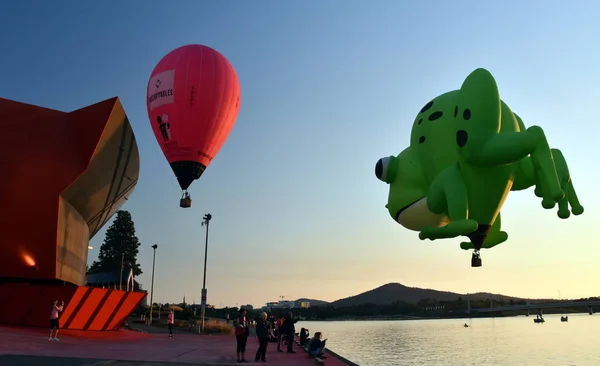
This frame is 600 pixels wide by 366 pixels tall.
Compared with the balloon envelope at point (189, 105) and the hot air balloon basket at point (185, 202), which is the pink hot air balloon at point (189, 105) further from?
the hot air balloon basket at point (185, 202)

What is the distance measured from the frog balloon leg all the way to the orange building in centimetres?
1929

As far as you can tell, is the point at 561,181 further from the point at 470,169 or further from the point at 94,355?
the point at 94,355

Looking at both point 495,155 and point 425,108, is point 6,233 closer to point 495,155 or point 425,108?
point 425,108

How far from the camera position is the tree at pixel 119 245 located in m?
101

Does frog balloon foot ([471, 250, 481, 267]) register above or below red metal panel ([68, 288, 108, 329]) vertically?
above

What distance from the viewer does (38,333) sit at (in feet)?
73.4

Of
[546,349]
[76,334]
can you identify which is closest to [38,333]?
[76,334]

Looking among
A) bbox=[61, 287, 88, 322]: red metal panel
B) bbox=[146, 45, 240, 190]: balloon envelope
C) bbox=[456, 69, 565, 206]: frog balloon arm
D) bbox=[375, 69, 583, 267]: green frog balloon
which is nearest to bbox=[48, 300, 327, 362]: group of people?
bbox=[61, 287, 88, 322]: red metal panel

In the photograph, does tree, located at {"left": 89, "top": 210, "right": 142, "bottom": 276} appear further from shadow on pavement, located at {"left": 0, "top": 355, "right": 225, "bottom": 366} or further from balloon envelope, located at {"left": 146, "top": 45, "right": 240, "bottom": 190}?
shadow on pavement, located at {"left": 0, "top": 355, "right": 225, "bottom": 366}

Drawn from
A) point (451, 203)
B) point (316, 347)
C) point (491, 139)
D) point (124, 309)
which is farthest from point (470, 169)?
point (124, 309)

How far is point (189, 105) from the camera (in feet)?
72.2

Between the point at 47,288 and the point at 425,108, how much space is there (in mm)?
19631

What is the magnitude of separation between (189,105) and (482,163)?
544 inches

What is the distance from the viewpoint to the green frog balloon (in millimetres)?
10781
